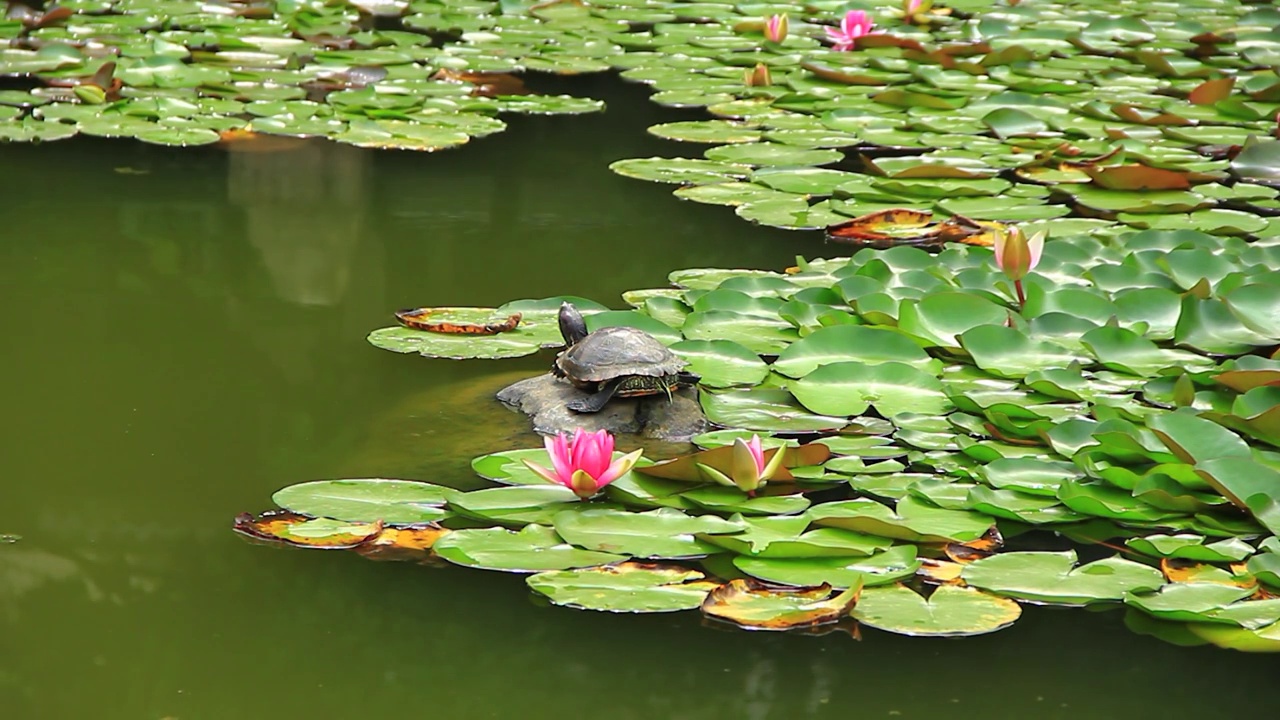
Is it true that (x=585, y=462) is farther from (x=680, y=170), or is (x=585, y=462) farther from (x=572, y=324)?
(x=680, y=170)

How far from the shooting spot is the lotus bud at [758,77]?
6172 mm

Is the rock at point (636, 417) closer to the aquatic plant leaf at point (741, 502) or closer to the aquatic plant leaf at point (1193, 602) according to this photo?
the aquatic plant leaf at point (741, 502)

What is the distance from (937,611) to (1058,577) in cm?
24

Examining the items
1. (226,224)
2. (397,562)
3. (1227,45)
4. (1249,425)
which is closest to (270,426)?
(397,562)

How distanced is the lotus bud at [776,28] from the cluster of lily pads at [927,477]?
12.0 feet

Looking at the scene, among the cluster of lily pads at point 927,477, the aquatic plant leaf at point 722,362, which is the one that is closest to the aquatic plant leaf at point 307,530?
→ the cluster of lily pads at point 927,477

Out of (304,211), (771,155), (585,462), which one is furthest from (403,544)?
(771,155)

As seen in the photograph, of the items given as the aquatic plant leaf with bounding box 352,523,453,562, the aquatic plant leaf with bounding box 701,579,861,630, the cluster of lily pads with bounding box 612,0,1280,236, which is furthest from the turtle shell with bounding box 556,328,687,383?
the cluster of lily pads with bounding box 612,0,1280,236

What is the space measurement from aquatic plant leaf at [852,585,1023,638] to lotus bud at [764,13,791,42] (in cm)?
511

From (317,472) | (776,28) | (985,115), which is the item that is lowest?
(317,472)

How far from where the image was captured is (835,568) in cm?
238

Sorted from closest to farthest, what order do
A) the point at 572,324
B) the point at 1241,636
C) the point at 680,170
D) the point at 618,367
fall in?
1. the point at 1241,636
2. the point at 618,367
3. the point at 572,324
4. the point at 680,170

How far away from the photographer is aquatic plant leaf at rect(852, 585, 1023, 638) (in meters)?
2.21

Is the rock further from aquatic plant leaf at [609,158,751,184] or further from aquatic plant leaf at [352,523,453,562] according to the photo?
aquatic plant leaf at [609,158,751,184]
